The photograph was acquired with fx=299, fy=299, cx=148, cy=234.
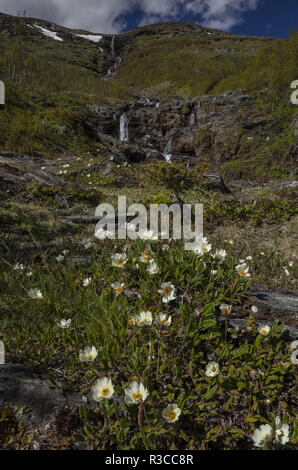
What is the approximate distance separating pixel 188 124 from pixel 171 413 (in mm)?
27776

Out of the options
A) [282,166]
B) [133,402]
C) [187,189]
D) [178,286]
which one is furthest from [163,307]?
[282,166]

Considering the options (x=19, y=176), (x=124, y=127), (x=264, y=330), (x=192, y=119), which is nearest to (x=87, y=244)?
(x=264, y=330)

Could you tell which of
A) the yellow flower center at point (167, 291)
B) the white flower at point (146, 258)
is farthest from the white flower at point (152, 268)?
the yellow flower center at point (167, 291)

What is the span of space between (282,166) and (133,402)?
15780mm

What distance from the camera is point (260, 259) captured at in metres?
4.86

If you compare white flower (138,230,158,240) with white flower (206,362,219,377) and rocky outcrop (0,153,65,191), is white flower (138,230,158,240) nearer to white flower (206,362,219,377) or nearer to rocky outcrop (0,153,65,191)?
white flower (206,362,219,377)

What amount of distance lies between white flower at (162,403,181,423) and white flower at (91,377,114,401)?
0.28 metres

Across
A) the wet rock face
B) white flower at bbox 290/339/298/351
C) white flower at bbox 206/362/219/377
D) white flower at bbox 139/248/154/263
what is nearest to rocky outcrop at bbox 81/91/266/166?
the wet rock face

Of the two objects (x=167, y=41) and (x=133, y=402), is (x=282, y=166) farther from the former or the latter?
(x=167, y=41)

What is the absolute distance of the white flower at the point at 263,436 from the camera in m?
1.33

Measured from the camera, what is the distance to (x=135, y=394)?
1490mm

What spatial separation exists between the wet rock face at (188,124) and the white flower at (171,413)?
49.6 ft

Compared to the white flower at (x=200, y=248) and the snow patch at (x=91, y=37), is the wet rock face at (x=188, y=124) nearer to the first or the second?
the white flower at (x=200, y=248)

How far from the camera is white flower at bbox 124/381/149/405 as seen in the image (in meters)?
1.45
